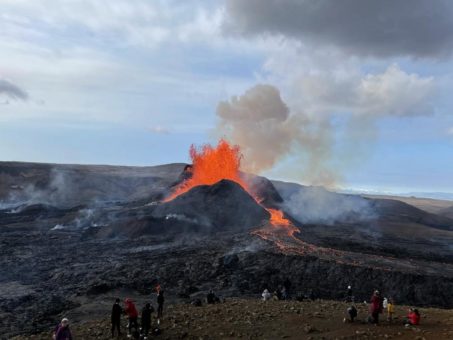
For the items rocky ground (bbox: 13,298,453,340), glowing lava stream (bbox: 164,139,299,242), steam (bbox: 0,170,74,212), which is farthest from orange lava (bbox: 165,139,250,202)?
rocky ground (bbox: 13,298,453,340)

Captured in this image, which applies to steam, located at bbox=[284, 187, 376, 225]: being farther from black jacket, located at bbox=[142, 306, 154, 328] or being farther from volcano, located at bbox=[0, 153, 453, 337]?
black jacket, located at bbox=[142, 306, 154, 328]

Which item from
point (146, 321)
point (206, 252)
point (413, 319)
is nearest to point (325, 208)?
point (206, 252)

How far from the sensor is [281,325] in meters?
23.7

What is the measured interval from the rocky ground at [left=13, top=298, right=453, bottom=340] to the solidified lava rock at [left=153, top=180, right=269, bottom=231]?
43.0 metres

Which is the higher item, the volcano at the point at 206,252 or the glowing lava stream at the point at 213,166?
the glowing lava stream at the point at 213,166

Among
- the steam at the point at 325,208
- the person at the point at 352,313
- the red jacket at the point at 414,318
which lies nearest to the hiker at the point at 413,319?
the red jacket at the point at 414,318

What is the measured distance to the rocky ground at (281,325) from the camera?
21073mm

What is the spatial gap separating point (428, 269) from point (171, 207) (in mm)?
42102

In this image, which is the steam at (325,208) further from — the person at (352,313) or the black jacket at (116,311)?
the black jacket at (116,311)

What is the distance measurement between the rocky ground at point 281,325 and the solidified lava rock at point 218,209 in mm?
43013

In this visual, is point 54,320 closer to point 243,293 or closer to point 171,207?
point 243,293

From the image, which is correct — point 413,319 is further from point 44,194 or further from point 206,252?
point 44,194

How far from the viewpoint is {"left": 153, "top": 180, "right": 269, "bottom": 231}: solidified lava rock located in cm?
7488

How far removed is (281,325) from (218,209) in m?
55.0
